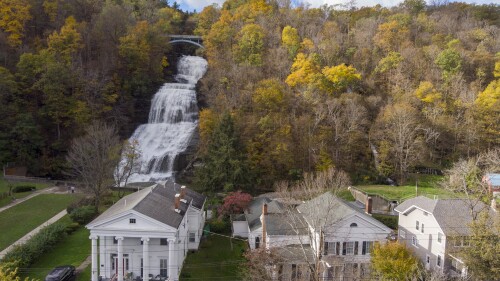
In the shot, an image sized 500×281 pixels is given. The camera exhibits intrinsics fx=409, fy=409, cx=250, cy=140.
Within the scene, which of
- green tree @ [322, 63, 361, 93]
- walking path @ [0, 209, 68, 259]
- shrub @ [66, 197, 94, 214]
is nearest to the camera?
walking path @ [0, 209, 68, 259]

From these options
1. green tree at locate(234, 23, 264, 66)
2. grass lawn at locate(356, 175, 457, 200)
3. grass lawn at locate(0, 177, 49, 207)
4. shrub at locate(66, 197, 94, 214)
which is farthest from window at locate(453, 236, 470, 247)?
grass lawn at locate(0, 177, 49, 207)

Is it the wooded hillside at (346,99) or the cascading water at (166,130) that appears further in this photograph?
the cascading water at (166,130)

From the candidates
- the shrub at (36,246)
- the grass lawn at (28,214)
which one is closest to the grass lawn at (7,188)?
the grass lawn at (28,214)

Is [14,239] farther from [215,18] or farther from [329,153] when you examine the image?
[215,18]

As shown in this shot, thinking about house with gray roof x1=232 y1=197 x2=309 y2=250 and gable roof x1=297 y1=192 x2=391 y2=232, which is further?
house with gray roof x1=232 y1=197 x2=309 y2=250

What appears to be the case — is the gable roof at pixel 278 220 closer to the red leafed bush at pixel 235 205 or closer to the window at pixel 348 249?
the red leafed bush at pixel 235 205

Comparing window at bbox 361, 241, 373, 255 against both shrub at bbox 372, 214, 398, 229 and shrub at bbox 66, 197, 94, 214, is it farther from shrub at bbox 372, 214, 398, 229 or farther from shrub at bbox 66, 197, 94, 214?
shrub at bbox 66, 197, 94, 214

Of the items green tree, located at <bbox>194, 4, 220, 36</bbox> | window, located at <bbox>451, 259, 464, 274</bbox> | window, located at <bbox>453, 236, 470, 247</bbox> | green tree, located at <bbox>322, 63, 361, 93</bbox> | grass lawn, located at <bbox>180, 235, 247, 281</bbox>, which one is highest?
green tree, located at <bbox>194, 4, 220, 36</bbox>
